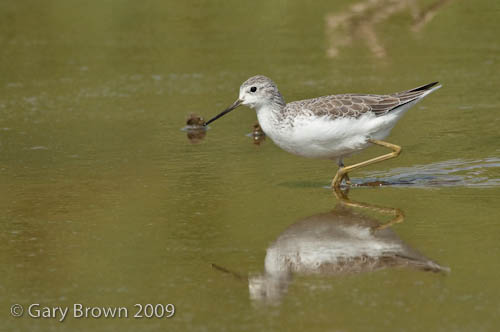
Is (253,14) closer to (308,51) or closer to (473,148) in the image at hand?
(308,51)

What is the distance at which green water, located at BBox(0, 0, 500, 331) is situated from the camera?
6.64 metres

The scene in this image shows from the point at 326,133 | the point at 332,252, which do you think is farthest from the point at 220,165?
the point at 332,252

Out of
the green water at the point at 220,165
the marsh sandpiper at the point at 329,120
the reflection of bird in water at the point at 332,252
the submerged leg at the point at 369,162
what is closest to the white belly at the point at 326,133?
the marsh sandpiper at the point at 329,120

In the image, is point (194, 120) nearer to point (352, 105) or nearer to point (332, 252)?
point (352, 105)

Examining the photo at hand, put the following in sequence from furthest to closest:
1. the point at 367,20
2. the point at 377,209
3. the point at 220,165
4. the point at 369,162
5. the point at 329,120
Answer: the point at 367,20, the point at 220,165, the point at 369,162, the point at 329,120, the point at 377,209

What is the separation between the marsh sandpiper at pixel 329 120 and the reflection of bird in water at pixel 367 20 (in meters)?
6.18

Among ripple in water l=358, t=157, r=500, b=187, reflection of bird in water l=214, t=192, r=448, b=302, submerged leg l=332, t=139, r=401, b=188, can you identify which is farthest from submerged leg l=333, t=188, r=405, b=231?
ripple in water l=358, t=157, r=500, b=187

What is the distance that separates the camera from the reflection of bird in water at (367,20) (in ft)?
55.0

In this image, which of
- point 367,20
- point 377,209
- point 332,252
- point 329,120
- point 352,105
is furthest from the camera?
point 367,20

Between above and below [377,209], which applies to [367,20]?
above

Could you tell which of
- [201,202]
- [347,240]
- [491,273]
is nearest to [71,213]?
[201,202]

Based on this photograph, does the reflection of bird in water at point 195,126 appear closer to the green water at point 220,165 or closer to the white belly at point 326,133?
the green water at point 220,165

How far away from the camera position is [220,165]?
35.0 ft

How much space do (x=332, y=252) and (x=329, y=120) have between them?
7.69ft
